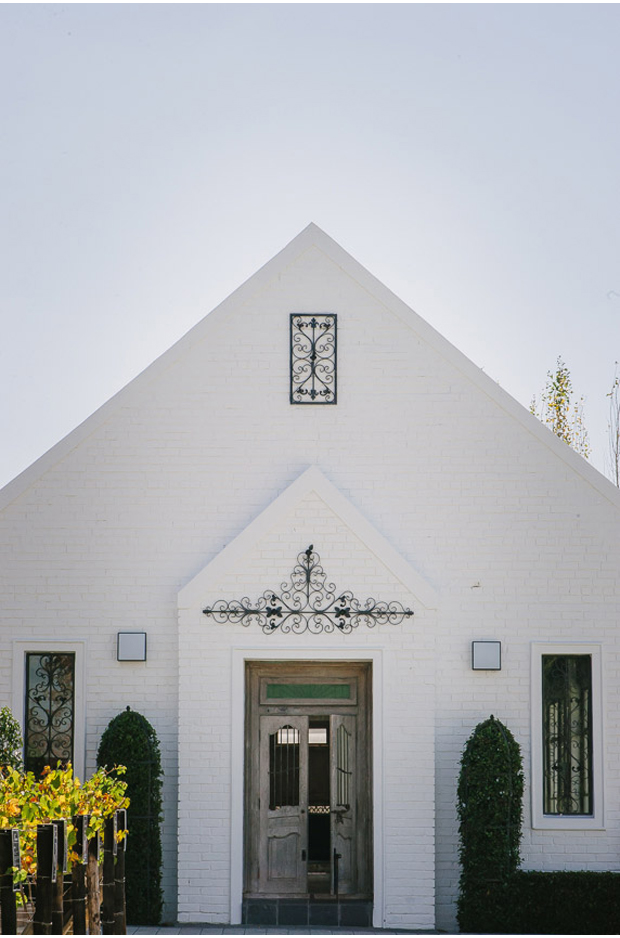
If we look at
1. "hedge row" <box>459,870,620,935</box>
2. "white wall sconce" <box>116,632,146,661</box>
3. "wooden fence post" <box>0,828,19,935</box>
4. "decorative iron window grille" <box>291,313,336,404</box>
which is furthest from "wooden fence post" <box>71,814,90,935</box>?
"decorative iron window grille" <box>291,313,336,404</box>

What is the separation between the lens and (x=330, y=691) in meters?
14.2

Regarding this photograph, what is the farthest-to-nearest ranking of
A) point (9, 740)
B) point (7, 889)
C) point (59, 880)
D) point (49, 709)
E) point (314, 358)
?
point (314, 358) → point (49, 709) → point (9, 740) → point (59, 880) → point (7, 889)

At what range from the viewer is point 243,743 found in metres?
13.6

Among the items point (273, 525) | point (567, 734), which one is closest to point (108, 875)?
point (273, 525)

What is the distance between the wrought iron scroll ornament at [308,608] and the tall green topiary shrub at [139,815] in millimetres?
1675

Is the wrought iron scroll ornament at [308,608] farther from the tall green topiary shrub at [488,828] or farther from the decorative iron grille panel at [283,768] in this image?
the tall green topiary shrub at [488,828]

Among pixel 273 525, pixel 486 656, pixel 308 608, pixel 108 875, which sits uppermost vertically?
pixel 273 525

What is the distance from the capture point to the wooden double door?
1401 cm

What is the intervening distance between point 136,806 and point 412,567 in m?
4.13

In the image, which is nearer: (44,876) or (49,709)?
(44,876)

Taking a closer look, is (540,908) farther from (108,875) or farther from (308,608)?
(108,875)

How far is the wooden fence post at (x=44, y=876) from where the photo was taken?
7289 mm

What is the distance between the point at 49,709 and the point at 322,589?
11.8 feet

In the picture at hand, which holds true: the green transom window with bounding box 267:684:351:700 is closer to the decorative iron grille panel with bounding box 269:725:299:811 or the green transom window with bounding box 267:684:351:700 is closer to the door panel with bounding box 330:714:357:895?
the door panel with bounding box 330:714:357:895
